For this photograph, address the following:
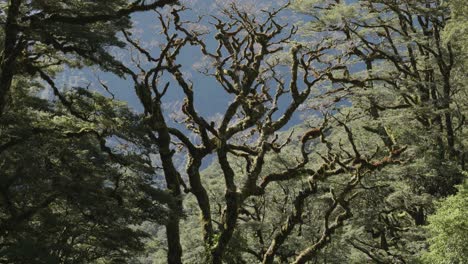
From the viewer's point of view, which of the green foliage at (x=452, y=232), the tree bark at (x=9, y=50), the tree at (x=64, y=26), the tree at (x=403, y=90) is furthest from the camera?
the tree at (x=403, y=90)

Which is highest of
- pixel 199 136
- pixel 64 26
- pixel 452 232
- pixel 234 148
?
pixel 199 136

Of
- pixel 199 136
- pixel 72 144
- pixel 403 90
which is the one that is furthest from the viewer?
pixel 403 90

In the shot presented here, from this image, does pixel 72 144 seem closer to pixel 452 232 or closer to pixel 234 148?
pixel 234 148

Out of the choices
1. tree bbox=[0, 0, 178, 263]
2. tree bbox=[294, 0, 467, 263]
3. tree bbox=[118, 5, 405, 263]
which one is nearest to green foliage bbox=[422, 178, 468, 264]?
tree bbox=[118, 5, 405, 263]

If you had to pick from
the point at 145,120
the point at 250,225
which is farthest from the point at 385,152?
the point at 145,120

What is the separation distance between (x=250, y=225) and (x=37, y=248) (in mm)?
10997

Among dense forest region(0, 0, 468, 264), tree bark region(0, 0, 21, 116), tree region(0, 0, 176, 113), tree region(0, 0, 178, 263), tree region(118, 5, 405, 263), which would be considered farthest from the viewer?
tree region(118, 5, 405, 263)

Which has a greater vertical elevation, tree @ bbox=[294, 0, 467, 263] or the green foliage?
tree @ bbox=[294, 0, 467, 263]


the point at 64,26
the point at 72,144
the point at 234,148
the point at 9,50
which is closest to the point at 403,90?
the point at 234,148

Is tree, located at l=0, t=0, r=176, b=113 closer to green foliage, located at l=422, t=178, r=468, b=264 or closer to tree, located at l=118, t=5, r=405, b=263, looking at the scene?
tree, located at l=118, t=5, r=405, b=263

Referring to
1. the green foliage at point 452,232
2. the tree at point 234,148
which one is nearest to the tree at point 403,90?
the tree at point 234,148

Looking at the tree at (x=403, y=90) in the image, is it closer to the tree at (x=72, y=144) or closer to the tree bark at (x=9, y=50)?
the tree at (x=72, y=144)

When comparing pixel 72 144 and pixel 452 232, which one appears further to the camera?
pixel 452 232

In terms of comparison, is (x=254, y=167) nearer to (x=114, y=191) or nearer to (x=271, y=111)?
(x=271, y=111)
